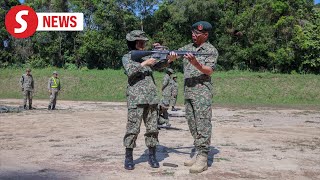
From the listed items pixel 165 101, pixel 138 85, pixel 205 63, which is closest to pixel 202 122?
pixel 205 63

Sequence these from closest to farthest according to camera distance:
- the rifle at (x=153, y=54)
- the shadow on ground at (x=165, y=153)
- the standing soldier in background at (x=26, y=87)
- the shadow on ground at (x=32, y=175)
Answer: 1. the shadow on ground at (x=32, y=175)
2. the rifle at (x=153, y=54)
3. the shadow on ground at (x=165, y=153)
4. the standing soldier in background at (x=26, y=87)

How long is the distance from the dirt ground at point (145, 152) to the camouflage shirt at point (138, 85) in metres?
1.02

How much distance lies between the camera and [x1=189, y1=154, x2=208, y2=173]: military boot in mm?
5617

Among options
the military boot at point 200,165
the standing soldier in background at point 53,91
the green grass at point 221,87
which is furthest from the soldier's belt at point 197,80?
the green grass at point 221,87

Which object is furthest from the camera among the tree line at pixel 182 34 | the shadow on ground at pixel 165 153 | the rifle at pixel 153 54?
the tree line at pixel 182 34

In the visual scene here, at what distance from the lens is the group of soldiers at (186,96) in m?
5.75

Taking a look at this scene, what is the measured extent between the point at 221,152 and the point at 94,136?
3371 mm

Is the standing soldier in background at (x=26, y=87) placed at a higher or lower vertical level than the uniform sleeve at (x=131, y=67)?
lower

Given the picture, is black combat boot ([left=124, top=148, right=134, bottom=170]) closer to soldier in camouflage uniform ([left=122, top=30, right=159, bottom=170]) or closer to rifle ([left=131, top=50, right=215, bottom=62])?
soldier in camouflage uniform ([left=122, top=30, right=159, bottom=170])

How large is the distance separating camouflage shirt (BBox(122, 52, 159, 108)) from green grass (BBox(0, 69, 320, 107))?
59.0 feet

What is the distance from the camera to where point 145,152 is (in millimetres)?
7250

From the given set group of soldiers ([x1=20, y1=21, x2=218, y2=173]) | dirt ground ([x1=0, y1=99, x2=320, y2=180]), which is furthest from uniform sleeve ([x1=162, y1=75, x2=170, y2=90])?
group of soldiers ([x1=20, y1=21, x2=218, y2=173])

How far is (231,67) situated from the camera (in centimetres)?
4294

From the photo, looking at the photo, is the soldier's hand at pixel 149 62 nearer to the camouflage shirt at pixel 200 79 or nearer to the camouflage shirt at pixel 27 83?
the camouflage shirt at pixel 200 79
